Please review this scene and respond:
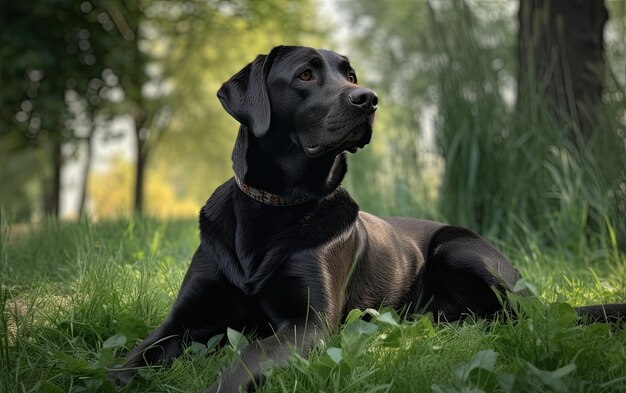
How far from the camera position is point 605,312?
3.13m

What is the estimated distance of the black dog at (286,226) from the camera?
2.87 meters

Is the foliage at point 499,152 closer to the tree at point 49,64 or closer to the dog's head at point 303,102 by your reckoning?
the dog's head at point 303,102

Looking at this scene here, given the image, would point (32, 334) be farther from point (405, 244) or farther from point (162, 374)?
point (405, 244)

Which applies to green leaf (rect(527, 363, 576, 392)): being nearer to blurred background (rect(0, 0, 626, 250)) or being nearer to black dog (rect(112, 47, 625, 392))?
black dog (rect(112, 47, 625, 392))

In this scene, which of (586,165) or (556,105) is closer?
(586,165)

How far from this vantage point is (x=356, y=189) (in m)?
8.09

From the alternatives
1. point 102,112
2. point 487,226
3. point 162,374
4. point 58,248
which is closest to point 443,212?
point 487,226

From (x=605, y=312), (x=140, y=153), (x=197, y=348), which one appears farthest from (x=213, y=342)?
(x=140, y=153)

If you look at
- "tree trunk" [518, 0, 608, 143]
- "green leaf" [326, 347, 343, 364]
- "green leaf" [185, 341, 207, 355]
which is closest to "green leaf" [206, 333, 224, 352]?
"green leaf" [185, 341, 207, 355]

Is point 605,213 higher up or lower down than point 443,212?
higher up

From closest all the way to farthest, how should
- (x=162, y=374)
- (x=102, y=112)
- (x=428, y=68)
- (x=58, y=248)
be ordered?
(x=162, y=374), (x=58, y=248), (x=428, y=68), (x=102, y=112)

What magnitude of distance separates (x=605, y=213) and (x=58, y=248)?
4047mm

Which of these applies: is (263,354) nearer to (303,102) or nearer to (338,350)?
(338,350)

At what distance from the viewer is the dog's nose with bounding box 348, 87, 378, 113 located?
285cm
